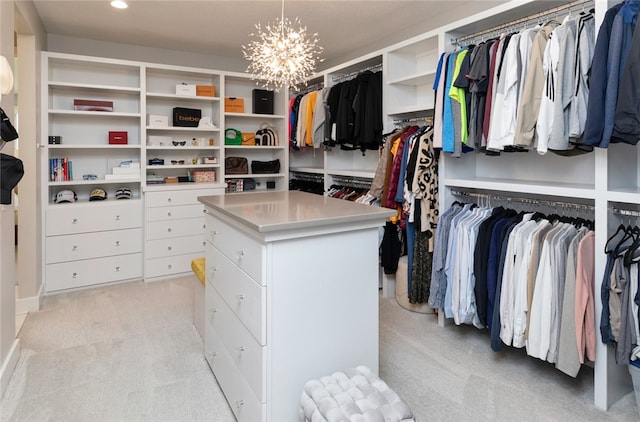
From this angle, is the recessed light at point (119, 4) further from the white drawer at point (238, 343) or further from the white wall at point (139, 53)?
the white drawer at point (238, 343)

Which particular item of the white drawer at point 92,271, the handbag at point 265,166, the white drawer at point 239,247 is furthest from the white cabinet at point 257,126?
the white drawer at point 239,247

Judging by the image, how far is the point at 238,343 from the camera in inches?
74.4

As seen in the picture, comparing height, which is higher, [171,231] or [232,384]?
[171,231]

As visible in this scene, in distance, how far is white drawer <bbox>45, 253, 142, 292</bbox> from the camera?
3814mm

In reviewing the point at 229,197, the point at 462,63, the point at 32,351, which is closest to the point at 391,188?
the point at 462,63

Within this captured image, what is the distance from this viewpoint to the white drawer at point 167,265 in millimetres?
4215

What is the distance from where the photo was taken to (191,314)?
3299 mm

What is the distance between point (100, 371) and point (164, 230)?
204 cm

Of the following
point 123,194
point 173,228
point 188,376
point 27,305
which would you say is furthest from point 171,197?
point 188,376

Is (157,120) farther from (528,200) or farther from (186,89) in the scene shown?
(528,200)

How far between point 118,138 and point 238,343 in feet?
10.8

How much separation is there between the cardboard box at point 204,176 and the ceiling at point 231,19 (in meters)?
1.48

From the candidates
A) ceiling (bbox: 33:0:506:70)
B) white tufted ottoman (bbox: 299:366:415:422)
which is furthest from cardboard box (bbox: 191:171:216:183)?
white tufted ottoman (bbox: 299:366:415:422)

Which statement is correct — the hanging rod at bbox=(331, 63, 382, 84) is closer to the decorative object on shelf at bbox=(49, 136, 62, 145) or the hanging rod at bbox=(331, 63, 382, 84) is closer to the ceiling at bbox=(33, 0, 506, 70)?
the ceiling at bbox=(33, 0, 506, 70)
